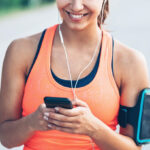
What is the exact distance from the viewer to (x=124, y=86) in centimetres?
182

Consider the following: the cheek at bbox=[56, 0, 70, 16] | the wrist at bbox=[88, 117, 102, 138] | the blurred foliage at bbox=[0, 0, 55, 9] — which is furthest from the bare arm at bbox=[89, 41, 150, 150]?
the blurred foliage at bbox=[0, 0, 55, 9]

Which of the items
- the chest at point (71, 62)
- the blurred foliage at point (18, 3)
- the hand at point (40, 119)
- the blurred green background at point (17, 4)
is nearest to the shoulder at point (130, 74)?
the chest at point (71, 62)

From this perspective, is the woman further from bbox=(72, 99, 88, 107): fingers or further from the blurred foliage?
the blurred foliage

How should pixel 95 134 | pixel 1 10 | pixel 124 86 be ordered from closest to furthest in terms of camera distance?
pixel 95 134 < pixel 124 86 < pixel 1 10

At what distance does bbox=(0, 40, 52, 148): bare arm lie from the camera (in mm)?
1817

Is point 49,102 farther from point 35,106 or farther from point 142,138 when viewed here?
point 142,138

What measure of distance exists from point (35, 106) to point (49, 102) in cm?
21

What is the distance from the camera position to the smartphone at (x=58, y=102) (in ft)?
5.14

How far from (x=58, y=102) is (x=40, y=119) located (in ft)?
0.47

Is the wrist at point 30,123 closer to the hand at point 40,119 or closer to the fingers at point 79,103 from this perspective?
the hand at point 40,119

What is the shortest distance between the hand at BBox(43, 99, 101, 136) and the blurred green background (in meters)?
5.67

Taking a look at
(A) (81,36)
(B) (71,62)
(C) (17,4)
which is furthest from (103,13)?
(C) (17,4)

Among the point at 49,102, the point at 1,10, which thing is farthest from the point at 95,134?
the point at 1,10

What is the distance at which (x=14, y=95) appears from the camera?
6.05 feet
